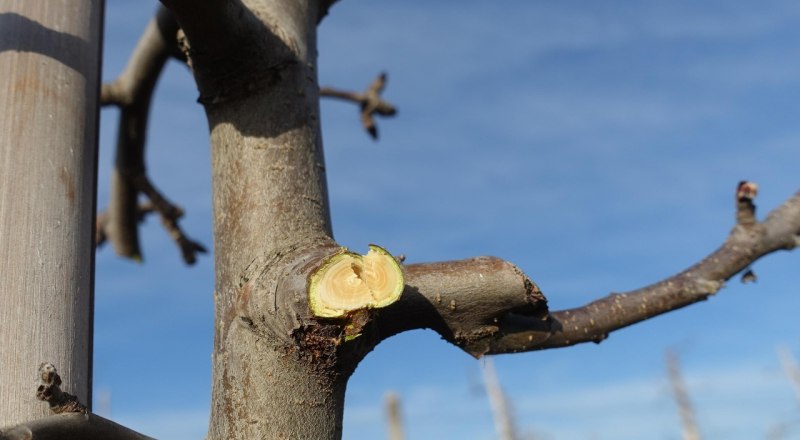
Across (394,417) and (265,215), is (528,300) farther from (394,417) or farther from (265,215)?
(394,417)

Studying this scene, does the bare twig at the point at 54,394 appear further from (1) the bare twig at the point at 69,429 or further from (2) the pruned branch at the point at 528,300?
(2) the pruned branch at the point at 528,300

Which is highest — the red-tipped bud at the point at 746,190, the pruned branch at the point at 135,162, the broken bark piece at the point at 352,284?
the pruned branch at the point at 135,162

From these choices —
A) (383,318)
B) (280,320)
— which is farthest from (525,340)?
(280,320)

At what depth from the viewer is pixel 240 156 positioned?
1165 millimetres

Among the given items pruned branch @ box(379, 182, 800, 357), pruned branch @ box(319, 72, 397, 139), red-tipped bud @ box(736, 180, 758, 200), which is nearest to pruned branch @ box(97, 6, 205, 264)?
pruned branch @ box(319, 72, 397, 139)

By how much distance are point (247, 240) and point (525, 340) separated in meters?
0.46

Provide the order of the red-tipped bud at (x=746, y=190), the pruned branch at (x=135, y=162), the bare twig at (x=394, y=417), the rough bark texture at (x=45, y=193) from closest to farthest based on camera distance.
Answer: the rough bark texture at (x=45, y=193), the red-tipped bud at (x=746, y=190), the pruned branch at (x=135, y=162), the bare twig at (x=394, y=417)

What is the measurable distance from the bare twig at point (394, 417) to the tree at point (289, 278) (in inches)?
584

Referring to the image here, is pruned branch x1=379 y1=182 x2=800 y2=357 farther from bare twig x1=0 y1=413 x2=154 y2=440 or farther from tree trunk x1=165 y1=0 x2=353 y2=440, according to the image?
bare twig x1=0 y1=413 x2=154 y2=440

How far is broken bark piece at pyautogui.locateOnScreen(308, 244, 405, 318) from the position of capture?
882 mm

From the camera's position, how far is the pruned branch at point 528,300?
103 cm

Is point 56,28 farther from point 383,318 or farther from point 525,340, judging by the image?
point 525,340

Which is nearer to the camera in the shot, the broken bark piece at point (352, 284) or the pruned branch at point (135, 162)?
the broken bark piece at point (352, 284)

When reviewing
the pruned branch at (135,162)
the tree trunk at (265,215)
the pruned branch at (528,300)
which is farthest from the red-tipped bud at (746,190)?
the pruned branch at (135,162)
